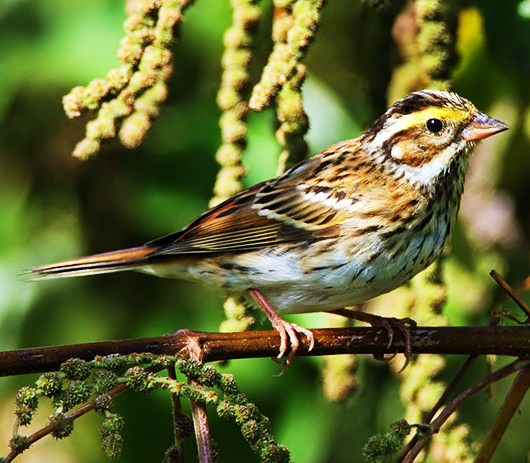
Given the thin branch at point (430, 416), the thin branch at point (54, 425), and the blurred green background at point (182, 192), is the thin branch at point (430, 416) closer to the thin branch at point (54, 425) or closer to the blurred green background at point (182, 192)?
the thin branch at point (54, 425)

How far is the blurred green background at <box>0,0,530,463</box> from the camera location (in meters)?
2.87

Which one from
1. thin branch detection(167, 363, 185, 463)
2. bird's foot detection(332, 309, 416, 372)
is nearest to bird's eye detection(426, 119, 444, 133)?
bird's foot detection(332, 309, 416, 372)

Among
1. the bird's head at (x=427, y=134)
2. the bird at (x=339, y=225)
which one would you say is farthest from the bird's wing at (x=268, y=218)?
the bird's head at (x=427, y=134)

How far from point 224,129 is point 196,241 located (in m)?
1.03

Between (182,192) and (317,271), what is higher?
(182,192)

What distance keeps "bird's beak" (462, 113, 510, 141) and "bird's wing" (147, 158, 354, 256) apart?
0.38 metres

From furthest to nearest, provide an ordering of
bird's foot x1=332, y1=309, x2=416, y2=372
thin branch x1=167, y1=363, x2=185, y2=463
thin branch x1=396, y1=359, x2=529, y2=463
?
bird's foot x1=332, y1=309, x2=416, y2=372
thin branch x1=396, y1=359, x2=529, y2=463
thin branch x1=167, y1=363, x2=185, y2=463

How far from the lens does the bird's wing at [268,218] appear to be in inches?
116

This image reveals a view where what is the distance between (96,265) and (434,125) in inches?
39.8

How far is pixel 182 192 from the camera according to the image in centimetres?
303

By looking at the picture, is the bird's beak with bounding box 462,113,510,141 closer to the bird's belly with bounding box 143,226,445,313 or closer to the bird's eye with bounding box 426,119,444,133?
the bird's eye with bounding box 426,119,444,133

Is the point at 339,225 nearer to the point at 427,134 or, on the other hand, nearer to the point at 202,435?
the point at 427,134

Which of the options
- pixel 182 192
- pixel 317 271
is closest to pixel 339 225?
pixel 317 271

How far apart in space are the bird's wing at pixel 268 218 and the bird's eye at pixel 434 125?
0.98ft
